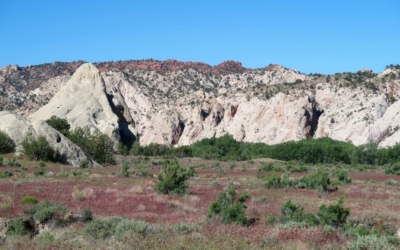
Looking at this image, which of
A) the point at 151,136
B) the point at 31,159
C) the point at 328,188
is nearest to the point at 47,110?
the point at 151,136

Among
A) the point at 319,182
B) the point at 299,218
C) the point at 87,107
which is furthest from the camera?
the point at 87,107

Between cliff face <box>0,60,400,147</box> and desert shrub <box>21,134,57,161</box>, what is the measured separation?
191ft

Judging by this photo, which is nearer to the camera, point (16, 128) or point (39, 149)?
point (39, 149)

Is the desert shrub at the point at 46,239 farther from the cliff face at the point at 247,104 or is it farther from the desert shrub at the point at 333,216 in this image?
the cliff face at the point at 247,104

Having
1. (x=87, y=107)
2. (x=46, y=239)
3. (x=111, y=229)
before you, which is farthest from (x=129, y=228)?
(x=87, y=107)

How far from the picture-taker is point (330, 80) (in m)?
120

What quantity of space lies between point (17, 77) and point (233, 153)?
111787 millimetres

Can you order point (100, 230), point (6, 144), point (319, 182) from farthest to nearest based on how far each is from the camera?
point (6, 144)
point (319, 182)
point (100, 230)

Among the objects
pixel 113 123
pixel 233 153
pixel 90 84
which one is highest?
pixel 90 84

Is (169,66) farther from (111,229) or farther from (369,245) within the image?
(369,245)

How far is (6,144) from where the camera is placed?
4928cm

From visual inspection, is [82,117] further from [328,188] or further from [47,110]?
[328,188]

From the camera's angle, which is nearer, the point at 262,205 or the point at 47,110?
the point at 262,205

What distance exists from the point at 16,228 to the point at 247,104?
4594 inches
